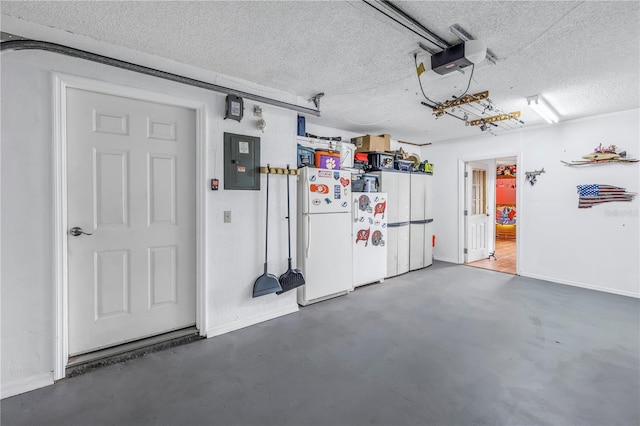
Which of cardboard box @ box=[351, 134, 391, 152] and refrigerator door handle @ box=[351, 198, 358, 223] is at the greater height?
cardboard box @ box=[351, 134, 391, 152]

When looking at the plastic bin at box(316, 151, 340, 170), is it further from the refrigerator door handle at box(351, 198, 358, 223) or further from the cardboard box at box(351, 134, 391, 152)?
the cardboard box at box(351, 134, 391, 152)

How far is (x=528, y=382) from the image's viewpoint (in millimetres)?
2064

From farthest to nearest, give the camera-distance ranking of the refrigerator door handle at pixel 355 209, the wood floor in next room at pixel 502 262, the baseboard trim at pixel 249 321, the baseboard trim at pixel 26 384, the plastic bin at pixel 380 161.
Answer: the wood floor in next room at pixel 502 262
the plastic bin at pixel 380 161
the refrigerator door handle at pixel 355 209
the baseboard trim at pixel 249 321
the baseboard trim at pixel 26 384

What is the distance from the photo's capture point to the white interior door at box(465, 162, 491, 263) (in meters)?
5.84

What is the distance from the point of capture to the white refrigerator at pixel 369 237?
4.18 metres

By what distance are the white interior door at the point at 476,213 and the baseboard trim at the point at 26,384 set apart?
6.13 metres

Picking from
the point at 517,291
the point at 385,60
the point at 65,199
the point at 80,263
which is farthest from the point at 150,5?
the point at 517,291

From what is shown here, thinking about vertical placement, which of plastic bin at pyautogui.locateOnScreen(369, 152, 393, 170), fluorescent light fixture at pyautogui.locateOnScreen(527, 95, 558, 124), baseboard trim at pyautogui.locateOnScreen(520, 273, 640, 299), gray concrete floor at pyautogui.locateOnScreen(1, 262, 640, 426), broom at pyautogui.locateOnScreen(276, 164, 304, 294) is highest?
fluorescent light fixture at pyautogui.locateOnScreen(527, 95, 558, 124)

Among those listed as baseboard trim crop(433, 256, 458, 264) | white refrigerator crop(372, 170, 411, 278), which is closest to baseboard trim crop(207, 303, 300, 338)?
white refrigerator crop(372, 170, 411, 278)

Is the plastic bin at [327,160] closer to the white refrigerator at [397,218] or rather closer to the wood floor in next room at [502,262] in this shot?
the white refrigerator at [397,218]

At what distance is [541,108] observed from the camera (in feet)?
12.0

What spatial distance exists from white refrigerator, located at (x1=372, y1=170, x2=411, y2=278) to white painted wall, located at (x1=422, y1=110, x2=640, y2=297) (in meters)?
1.83

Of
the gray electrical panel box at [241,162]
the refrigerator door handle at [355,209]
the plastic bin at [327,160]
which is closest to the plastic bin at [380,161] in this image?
the refrigerator door handle at [355,209]

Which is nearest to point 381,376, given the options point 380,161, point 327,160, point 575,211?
point 327,160
